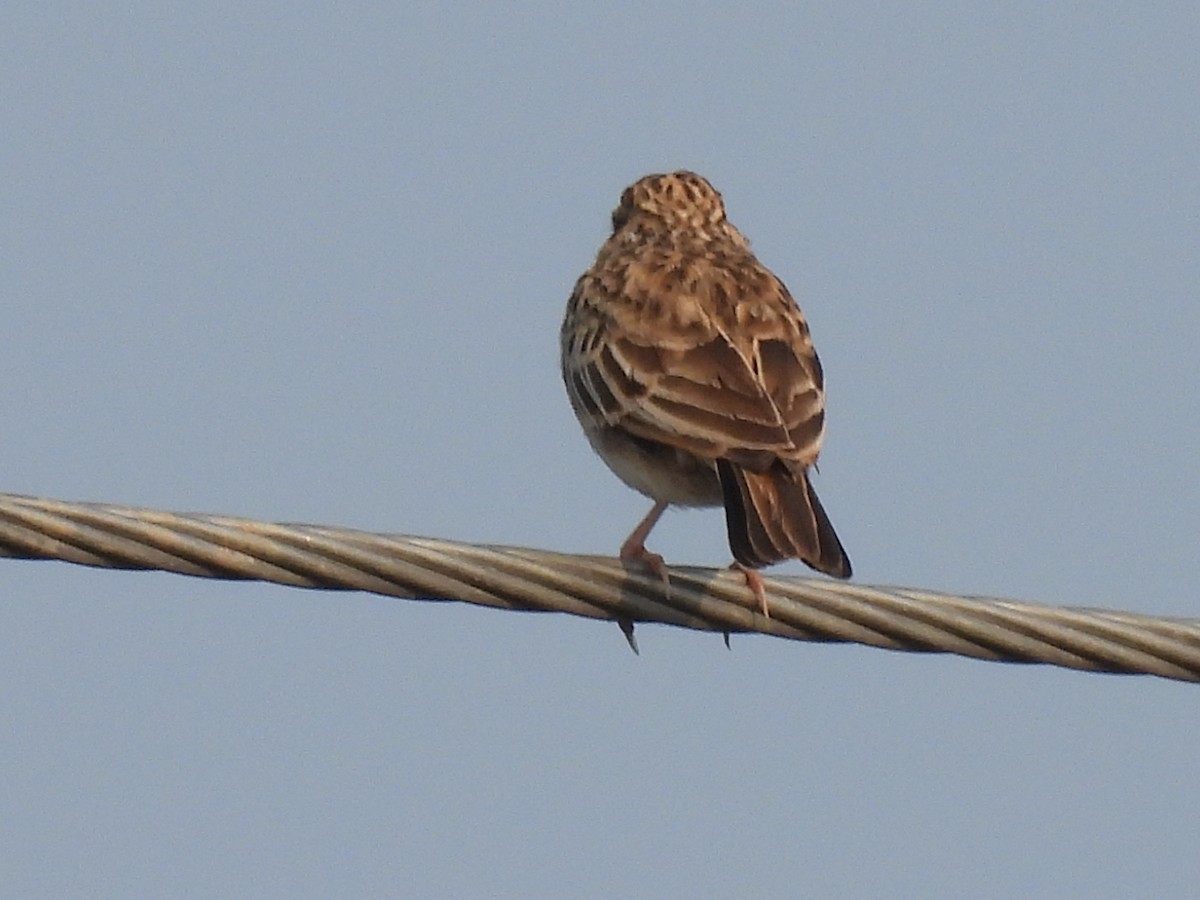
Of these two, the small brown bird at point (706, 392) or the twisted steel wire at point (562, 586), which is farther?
the small brown bird at point (706, 392)

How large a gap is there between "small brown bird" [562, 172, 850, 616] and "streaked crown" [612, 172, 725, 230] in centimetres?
72

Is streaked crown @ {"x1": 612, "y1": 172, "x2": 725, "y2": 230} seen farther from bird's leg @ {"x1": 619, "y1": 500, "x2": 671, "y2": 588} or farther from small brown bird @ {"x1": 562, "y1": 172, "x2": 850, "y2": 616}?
bird's leg @ {"x1": 619, "y1": 500, "x2": 671, "y2": 588}

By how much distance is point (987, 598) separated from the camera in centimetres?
751

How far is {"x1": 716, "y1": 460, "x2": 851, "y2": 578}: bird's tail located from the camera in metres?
8.67

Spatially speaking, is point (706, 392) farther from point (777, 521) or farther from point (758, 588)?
point (758, 588)

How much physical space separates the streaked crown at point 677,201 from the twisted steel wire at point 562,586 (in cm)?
477

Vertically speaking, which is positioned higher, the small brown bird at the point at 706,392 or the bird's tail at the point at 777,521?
the small brown bird at the point at 706,392

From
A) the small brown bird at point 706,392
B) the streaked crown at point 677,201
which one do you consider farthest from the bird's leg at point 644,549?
the streaked crown at point 677,201

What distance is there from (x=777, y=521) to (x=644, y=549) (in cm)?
52

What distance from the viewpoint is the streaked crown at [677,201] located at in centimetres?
1248

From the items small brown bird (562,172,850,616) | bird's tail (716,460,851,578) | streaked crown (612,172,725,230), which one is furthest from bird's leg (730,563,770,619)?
streaked crown (612,172,725,230)

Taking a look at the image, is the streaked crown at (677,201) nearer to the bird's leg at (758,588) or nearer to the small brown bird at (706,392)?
the small brown bird at (706,392)

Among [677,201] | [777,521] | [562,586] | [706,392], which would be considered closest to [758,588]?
[562,586]

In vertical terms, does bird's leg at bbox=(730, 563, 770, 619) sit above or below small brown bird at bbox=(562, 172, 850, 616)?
below
